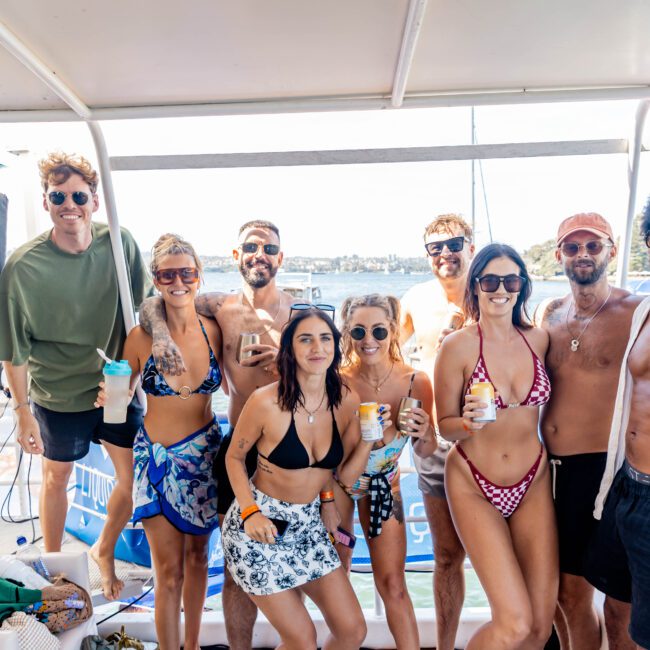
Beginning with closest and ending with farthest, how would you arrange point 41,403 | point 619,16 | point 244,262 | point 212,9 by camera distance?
point 212,9 → point 619,16 → point 244,262 → point 41,403

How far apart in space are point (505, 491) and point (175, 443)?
154 centimetres

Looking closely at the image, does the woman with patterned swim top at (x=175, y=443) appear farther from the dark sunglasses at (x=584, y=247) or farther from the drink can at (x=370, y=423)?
the dark sunglasses at (x=584, y=247)

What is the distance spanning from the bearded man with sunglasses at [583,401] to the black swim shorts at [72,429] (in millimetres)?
2246

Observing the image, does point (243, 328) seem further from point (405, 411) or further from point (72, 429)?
point (72, 429)

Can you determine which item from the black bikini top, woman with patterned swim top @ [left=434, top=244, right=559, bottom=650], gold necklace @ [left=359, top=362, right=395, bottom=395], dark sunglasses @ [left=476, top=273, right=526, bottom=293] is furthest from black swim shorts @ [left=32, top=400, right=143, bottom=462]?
dark sunglasses @ [left=476, top=273, right=526, bottom=293]

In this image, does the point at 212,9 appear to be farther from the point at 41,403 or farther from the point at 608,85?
the point at 41,403

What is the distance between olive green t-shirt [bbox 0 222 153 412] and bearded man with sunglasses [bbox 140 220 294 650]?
0.53m

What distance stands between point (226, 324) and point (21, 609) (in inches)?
61.3

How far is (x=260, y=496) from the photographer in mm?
2330

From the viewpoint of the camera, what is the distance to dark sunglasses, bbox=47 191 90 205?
284cm

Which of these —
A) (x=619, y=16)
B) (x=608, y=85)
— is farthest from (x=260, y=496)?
(x=608, y=85)

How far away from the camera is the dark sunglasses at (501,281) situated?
238cm

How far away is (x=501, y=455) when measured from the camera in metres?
2.42

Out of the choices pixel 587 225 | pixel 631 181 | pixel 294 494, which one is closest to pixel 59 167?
pixel 294 494
